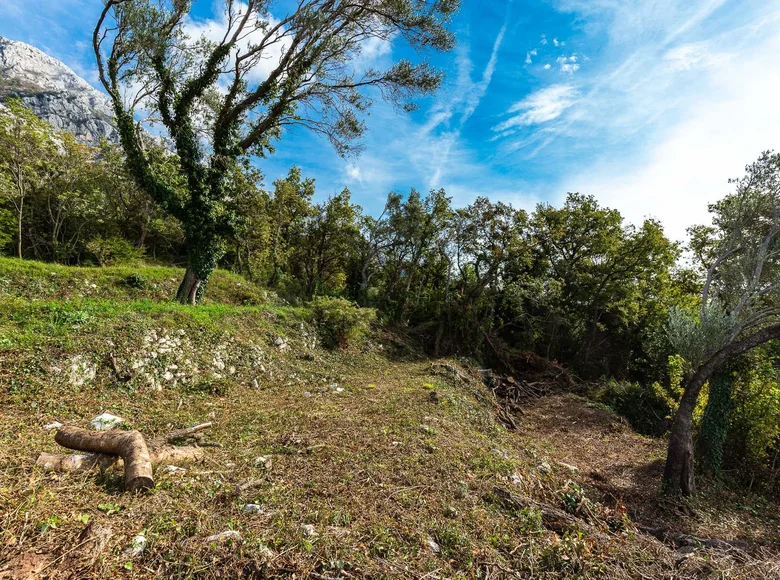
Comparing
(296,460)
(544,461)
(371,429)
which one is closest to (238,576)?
(296,460)

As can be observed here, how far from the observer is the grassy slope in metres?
2.68

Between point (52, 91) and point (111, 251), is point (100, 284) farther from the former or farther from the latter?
point (52, 91)

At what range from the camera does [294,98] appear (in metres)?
12.1

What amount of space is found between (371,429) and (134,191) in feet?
86.1

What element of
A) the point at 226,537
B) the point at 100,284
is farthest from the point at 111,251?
the point at 226,537

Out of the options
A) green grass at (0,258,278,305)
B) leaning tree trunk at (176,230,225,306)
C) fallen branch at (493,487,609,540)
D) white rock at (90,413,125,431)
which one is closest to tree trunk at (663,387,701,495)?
fallen branch at (493,487,609,540)

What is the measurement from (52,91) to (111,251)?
133m

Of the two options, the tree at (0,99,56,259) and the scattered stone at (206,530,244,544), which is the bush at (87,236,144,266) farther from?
the scattered stone at (206,530,244,544)

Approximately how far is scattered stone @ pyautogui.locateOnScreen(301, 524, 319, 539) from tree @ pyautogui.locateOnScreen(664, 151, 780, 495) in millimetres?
7336

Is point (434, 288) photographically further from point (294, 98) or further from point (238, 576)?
point (238, 576)

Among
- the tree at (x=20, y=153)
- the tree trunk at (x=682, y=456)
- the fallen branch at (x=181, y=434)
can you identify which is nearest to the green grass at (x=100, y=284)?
the tree at (x=20, y=153)

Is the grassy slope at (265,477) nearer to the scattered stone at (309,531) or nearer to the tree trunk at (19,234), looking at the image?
the scattered stone at (309,531)

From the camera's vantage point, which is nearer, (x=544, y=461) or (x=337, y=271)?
(x=544, y=461)

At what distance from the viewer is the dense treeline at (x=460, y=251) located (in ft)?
55.8
